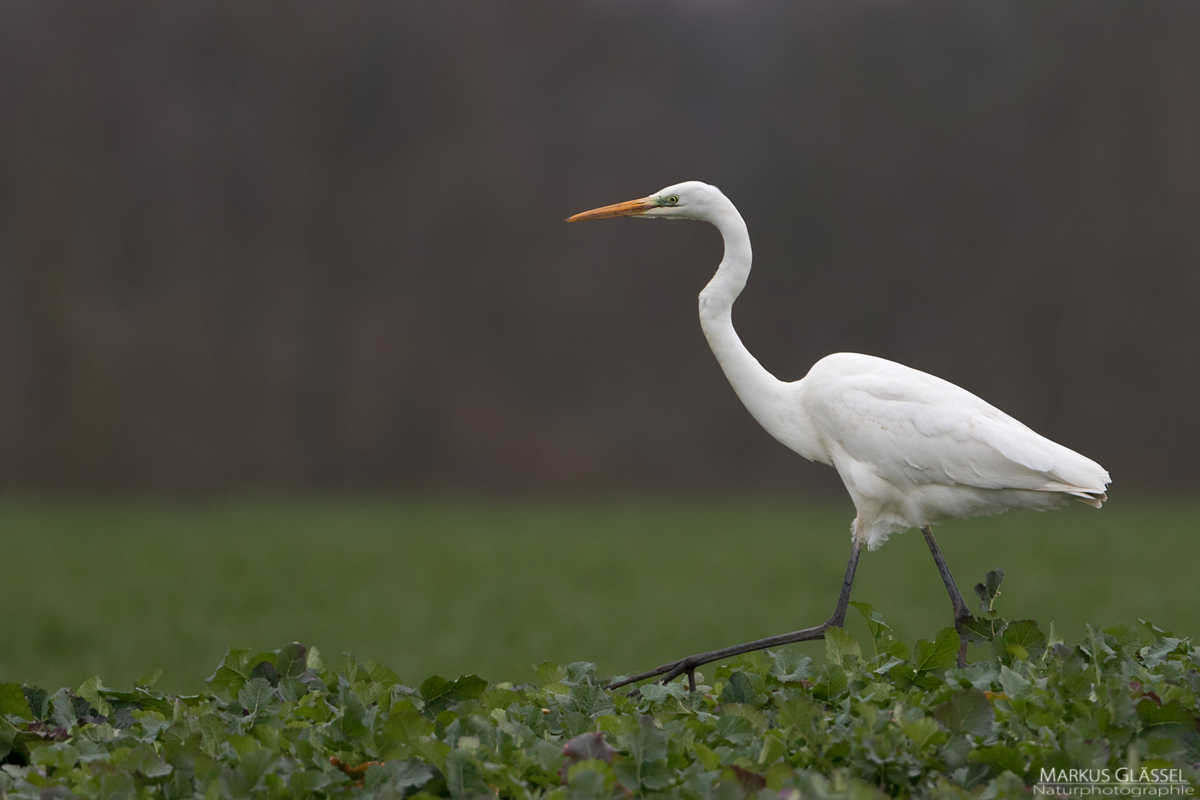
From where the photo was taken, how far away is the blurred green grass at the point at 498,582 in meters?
6.03

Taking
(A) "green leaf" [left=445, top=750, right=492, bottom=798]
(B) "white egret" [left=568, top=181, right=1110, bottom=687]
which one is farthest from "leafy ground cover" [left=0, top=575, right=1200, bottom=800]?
(B) "white egret" [left=568, top=181, right=1110, bottom=687]

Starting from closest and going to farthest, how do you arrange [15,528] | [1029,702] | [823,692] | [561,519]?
[1029,702]
[823,692]
[15,528]
[561,519]

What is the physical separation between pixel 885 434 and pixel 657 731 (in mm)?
1025

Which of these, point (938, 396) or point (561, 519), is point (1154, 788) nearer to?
point (938, 396)

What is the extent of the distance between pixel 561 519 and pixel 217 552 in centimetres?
309

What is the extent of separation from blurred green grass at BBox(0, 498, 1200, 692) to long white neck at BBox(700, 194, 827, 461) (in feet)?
10.6

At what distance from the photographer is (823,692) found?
1.88 m

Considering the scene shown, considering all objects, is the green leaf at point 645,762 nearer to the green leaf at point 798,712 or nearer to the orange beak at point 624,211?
the green leaf at point 798,712

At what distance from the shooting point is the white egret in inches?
88.8

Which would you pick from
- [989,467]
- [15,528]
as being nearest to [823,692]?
[989,467]

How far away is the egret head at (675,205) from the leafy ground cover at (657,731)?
36.1 inches

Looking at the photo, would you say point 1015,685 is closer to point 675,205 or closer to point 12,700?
point 675,205

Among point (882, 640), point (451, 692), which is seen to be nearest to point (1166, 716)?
point (882, 640)

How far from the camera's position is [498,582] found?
7.50m
